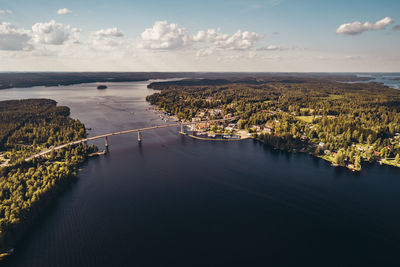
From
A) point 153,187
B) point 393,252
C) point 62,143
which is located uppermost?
point 62,143

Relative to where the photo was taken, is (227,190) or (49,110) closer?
(227,190)

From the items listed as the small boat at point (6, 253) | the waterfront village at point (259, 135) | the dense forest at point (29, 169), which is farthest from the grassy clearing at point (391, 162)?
the small boat at point (6, 253)

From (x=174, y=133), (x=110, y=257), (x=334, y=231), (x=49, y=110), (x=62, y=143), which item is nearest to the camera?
(x=110, y=257)

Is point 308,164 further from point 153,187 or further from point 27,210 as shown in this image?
point 27,210

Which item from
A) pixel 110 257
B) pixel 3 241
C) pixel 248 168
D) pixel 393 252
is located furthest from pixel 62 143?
pixel 393 252

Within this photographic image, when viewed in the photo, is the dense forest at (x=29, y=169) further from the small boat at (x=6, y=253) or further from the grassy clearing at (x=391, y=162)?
the grassy clearing at (x=391, y=162)

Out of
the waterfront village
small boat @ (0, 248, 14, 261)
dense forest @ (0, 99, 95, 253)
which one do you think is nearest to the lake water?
small boat @ (0, 248, 14, 261)

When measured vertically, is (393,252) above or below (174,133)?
below

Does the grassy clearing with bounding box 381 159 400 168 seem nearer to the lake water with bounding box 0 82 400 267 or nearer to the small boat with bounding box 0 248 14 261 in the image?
the lake water with bounding box 0 82 400 267
